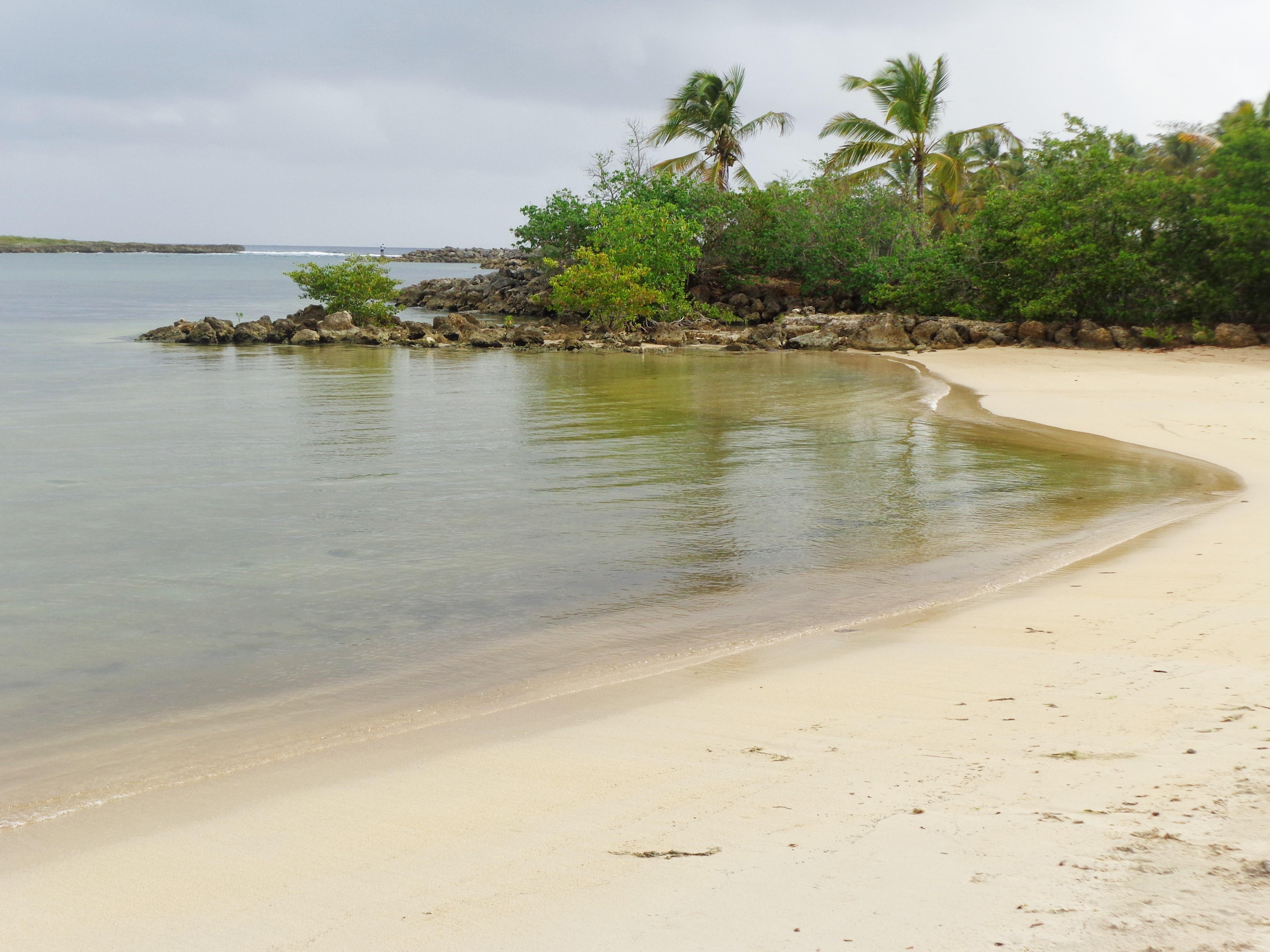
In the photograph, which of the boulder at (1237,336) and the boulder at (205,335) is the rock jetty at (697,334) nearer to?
the boulder at (205,335)

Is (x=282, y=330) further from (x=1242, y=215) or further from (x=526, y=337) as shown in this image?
(x=1242, y=215)

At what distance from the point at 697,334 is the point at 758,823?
92.3ft

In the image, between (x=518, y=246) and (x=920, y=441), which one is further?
(x=518, y=246)

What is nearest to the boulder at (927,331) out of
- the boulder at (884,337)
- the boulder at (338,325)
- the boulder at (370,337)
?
the boulder at (884,337)

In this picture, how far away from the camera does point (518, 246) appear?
40.5 metres

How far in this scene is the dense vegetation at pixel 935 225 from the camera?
81.7 feet

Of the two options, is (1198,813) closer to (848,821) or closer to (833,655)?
(848,821)

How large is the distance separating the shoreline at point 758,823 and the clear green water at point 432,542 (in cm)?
65

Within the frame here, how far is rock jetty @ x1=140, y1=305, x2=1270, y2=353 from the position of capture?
26.5 m

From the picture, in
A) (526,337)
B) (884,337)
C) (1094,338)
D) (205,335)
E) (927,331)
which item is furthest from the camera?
(205,335)

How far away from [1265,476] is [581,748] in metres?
9.19

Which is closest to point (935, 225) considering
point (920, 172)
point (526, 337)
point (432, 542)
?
point (920, 172)

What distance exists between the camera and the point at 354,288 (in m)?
31.9

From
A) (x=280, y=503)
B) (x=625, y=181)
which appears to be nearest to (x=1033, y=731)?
(x=280, y=503)
